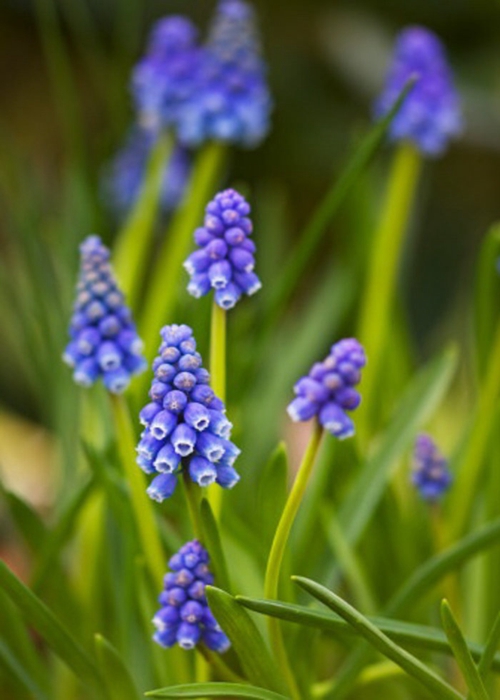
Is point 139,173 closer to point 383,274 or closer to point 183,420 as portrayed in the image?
point 383,274

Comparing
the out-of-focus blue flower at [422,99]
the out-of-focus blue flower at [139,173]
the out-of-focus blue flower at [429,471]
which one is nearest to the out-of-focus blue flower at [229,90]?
the out-of-focus blue flower at [422,99]

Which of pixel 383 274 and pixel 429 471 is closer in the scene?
pixel 429 471

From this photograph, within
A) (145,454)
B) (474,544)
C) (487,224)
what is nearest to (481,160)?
(487,224)

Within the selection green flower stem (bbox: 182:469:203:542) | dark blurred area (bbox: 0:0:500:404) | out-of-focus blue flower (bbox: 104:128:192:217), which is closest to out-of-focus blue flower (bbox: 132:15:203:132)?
out-of-focus blue flower (bbox: 104:128:192:217)

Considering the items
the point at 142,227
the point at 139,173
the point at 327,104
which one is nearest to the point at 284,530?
the point at 142,227

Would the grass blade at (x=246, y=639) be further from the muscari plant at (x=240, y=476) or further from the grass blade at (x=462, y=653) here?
the grass blade at (x=462, y=653)

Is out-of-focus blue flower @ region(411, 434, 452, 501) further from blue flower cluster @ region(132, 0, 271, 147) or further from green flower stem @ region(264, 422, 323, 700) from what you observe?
blue flower cluster @ region(132, 0, 271, 147)

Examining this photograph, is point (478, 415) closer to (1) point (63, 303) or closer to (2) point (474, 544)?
(2) point (474, 544)
